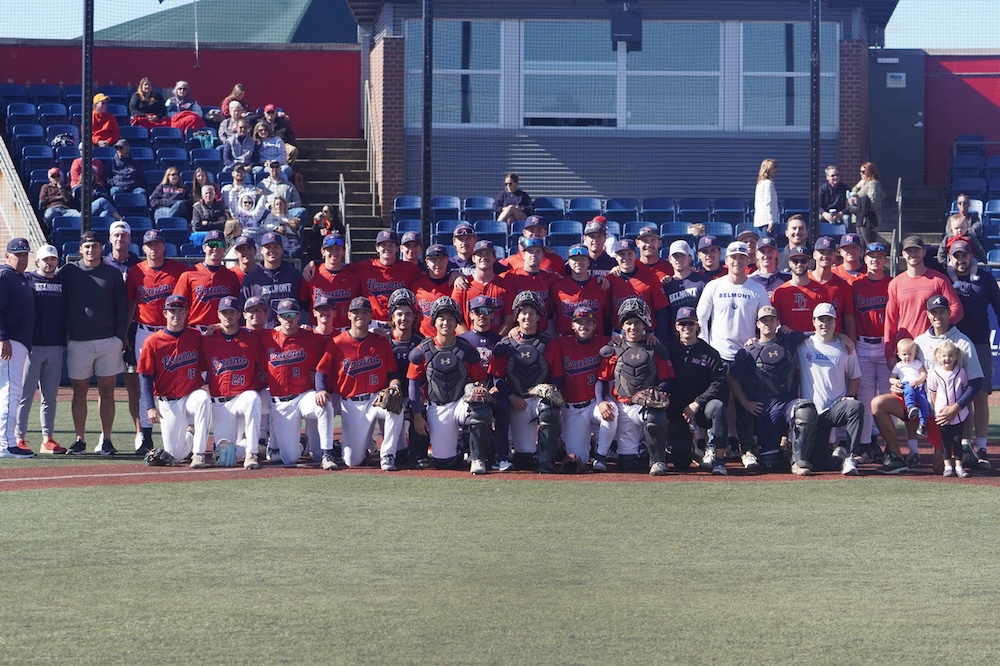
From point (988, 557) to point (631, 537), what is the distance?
194 centimetres

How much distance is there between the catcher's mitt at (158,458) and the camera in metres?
11.2

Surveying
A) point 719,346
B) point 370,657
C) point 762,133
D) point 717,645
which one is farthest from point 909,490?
point 762,133

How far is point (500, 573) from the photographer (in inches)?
280

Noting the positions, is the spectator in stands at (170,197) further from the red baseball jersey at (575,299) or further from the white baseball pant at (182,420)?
the red baseball jersey at (575,299)

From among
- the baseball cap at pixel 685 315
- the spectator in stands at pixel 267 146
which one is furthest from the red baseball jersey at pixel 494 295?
the spectator in stands at pixel 267 146

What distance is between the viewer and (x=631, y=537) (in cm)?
815

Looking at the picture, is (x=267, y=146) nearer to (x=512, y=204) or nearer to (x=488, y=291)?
(x=512, y=204)

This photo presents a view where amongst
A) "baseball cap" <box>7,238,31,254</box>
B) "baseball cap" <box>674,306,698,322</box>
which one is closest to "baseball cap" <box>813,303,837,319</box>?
"baseball cap" <box>674,306,698,322</box>

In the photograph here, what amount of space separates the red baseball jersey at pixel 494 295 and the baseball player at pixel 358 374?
0.78 meters

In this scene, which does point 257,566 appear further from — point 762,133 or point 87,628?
point 762,133

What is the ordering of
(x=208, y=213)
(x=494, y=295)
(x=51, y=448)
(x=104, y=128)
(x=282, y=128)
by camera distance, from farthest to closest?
(x=282, y=128) → (x=104, y=128) → (x=208, y=213) → (x=51, y=448) → (x=494, y=295)

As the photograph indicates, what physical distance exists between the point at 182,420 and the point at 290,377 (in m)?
0.93

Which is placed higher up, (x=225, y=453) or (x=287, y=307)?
(x=287, y=307)

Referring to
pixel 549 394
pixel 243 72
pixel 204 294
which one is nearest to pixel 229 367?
pixel 204 294
